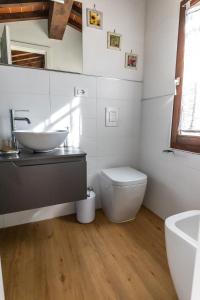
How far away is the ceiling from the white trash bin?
150cm

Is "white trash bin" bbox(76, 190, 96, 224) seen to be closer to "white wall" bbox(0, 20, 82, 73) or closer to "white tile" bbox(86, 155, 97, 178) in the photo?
"white tile" bbox(86, 155, 97, 178)

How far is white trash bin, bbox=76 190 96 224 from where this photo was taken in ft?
5.62

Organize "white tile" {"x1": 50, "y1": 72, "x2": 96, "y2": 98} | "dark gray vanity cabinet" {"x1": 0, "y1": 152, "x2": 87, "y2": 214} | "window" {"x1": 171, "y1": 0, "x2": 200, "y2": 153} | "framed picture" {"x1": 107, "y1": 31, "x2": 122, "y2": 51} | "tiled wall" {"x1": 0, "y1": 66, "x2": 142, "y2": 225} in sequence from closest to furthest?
"dark gray vanity cabinet" {"x1": 0, "y1": 152, "x2": 87, "y2": 214} → "window" {"x1": 171, "y1": 0, "x2": 200, "y2": 153} → "tiled wall" {"x1": 0, "y1": 66, "x2": 142, "y2": 225} → "white tile" {"x1": 50, "y1": 72, "x2": 96, "y2": 98} → "framed picture" {"x1": 107, "y1": 31, "x2": 122, "y2": 51}

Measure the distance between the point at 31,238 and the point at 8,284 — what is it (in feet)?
1.43

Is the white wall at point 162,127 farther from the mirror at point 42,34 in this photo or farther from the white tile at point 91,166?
the mirror at point 42,34

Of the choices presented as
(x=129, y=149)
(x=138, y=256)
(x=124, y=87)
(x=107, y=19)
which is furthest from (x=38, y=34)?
(x=138, y=256)

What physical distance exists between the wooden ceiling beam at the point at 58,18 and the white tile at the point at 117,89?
0.53 meters

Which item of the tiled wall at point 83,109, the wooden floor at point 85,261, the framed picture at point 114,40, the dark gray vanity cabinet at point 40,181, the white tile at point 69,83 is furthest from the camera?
the framed picture at point 114,40

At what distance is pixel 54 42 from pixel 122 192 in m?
1.45

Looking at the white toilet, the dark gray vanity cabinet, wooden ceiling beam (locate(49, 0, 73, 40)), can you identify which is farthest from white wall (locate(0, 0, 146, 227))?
the dark gray vanity cabinet

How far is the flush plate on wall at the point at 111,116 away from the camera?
74.5 inches

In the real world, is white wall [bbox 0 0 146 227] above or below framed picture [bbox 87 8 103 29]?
below

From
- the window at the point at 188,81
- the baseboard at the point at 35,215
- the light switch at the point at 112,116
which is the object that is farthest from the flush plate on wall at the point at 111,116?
the baseboard at the point at 35,215

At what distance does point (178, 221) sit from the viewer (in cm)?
101
